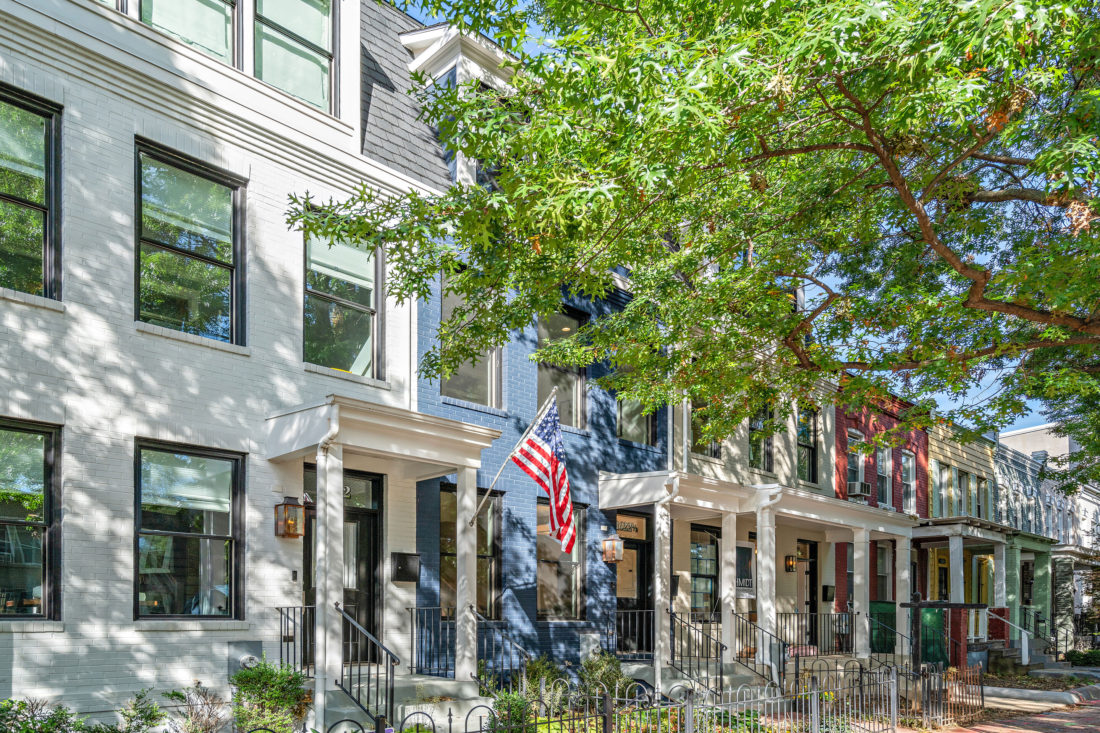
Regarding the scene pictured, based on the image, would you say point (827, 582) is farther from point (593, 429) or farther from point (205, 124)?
point (205, 124)

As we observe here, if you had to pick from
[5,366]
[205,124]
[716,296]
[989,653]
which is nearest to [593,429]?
[716,296]

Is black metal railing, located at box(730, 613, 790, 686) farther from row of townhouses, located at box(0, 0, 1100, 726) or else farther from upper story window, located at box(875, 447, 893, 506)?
upper story window, located at box(875, 447, 893, 506)

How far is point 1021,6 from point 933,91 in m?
1.18

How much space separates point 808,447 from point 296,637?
15.4m

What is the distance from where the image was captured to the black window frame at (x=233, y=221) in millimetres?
10344

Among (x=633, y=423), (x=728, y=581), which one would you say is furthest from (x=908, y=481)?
(x=633, y=423)

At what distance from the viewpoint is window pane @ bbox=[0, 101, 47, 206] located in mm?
9391

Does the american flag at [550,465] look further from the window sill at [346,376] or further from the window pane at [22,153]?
the window pane at [22,153]

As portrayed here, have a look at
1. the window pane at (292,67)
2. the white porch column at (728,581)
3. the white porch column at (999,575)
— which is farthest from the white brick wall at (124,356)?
the white porch column at (999,575)

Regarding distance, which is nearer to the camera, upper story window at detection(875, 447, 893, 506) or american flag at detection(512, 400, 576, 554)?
american flag at detection(512, 400, 576, 554)

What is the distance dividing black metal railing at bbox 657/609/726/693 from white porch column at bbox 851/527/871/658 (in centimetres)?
381

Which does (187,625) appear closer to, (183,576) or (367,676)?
(183,576)

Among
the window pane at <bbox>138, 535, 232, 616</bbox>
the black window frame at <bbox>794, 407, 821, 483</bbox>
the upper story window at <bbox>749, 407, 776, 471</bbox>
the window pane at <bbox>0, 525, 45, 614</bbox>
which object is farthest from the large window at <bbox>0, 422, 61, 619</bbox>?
the black window frame at <bbox>794, 407, 821, 483</bbox>

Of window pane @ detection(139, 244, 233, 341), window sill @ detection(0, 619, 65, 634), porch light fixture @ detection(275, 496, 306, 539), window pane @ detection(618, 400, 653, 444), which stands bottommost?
window sill @ detection(0, 619, 65, 634)
